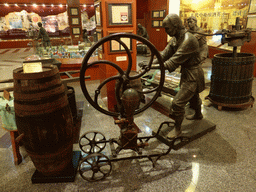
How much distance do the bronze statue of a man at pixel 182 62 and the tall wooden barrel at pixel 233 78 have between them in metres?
1.23

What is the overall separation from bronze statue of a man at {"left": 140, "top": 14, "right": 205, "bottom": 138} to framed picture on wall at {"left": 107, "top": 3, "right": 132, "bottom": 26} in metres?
1.30

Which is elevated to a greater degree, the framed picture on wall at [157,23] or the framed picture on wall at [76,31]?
the framed picture on wall at [157,23]

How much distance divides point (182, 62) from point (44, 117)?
6.01 feet

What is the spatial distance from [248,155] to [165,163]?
1152 mm

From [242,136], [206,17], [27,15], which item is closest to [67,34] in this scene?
[27,15]

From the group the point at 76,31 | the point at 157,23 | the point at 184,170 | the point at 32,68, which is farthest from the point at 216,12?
the point at 76,31

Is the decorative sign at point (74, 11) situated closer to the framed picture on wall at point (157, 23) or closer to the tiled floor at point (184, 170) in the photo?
the framed picture on wall at point (157, 23)

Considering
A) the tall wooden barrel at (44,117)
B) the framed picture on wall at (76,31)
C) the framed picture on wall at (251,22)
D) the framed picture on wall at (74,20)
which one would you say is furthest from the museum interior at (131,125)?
the framed picture on wall at (74,20)

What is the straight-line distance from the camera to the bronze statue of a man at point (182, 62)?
2627 millimetres

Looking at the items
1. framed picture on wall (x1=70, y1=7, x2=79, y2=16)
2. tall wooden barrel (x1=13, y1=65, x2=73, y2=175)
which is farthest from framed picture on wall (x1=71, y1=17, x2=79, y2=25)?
tall wooden barrel (x1=13, y1=65, x2=73, y2=175)

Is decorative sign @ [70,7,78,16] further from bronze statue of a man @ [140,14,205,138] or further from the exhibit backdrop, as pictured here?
bronze statue of a man @ [140,14,205,138]

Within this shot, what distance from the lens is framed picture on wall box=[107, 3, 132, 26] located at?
378 centimetres

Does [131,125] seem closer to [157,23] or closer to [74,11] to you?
[157,23]

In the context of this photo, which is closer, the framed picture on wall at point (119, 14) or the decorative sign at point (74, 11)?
the framed picture on wall at point (119, 14)
